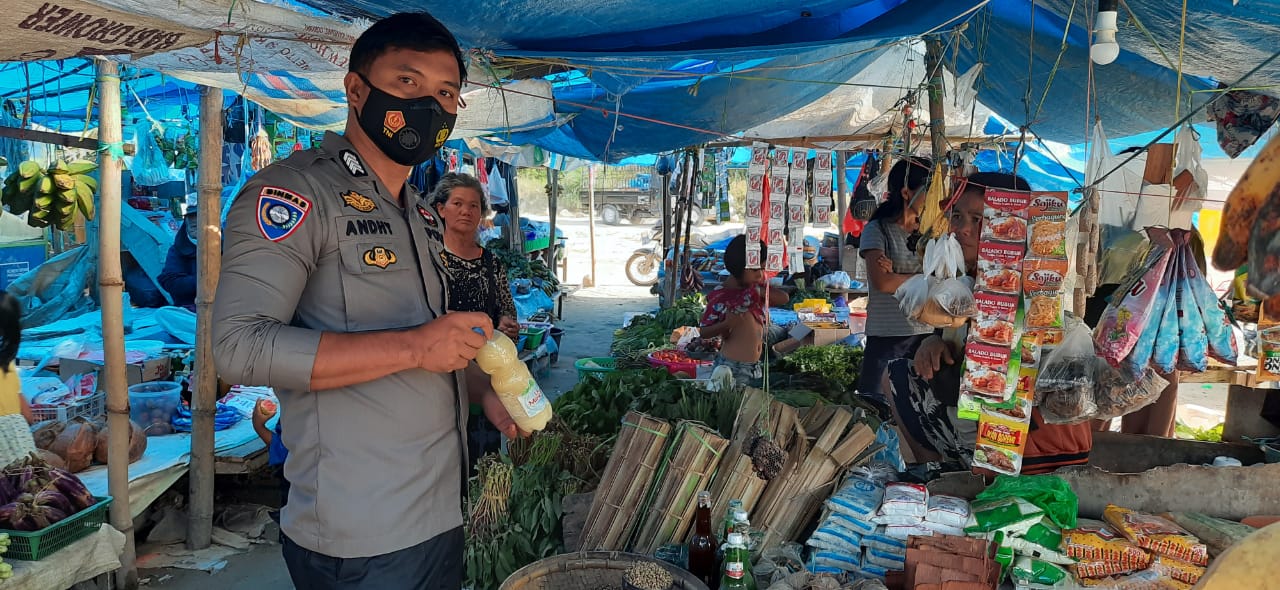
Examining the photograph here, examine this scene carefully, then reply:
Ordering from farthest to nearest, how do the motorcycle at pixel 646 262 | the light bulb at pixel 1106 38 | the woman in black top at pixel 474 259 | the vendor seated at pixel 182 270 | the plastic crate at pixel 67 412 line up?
the motorcycle at pixel 646 262 → the vendor seated at pixel 182 270 → the plastic crate at pixel 67 412 → the woman in black top at pixel 474 259 → the light bulb at pixel 1106 38

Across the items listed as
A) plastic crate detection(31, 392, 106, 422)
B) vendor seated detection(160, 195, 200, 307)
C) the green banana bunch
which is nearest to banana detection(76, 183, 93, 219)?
the green banana bunch

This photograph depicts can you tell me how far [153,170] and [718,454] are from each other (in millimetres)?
7684

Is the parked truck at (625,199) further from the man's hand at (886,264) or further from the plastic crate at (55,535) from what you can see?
the plastic crate at (55,535)

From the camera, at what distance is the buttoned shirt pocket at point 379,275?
63.5 inches

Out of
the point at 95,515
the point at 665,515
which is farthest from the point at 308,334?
the point at 95,515

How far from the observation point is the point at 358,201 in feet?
5.47

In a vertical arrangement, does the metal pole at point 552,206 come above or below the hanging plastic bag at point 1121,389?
above

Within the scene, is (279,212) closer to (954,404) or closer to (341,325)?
(341,325)

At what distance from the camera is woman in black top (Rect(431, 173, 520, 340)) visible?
380cm

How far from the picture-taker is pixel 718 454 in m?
2.83

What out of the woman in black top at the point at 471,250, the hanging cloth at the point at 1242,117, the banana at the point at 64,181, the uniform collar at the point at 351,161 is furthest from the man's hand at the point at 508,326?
the hanging cloth at the point at 1242,117

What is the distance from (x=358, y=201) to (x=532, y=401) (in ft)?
1.94

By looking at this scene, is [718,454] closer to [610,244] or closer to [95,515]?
[95,515]

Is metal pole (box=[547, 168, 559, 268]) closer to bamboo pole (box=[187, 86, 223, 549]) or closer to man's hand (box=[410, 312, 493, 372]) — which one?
bamboo pole (box=[187, 86, 223, 549])
